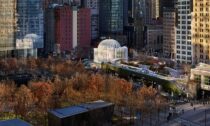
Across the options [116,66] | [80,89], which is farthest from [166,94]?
[116,66]

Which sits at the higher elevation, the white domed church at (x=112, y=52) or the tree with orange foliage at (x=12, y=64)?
the white domed church at (x=112, y=52)

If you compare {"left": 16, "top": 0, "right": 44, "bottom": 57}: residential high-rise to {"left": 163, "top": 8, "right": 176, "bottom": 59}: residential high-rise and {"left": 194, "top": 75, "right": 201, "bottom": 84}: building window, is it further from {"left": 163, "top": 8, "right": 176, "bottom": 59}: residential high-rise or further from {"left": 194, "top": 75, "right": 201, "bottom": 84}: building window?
{"left": 194, "top": 75, "right": 201, "bottom": 84}: building window

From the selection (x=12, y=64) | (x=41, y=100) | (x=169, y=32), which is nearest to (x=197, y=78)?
(x=41, y=100)

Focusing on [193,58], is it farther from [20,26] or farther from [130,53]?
[20,26]

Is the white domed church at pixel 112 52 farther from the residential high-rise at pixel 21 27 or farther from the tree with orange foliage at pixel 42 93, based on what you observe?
the tree with orange foliage at pixel 42 93

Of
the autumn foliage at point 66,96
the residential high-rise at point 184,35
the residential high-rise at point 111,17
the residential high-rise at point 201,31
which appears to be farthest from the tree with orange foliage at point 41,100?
the residential high-rise at point 111,17

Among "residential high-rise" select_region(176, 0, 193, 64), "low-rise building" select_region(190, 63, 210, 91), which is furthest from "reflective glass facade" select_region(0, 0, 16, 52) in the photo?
"low-rise building" select_region(190, 63, 210, 91)
